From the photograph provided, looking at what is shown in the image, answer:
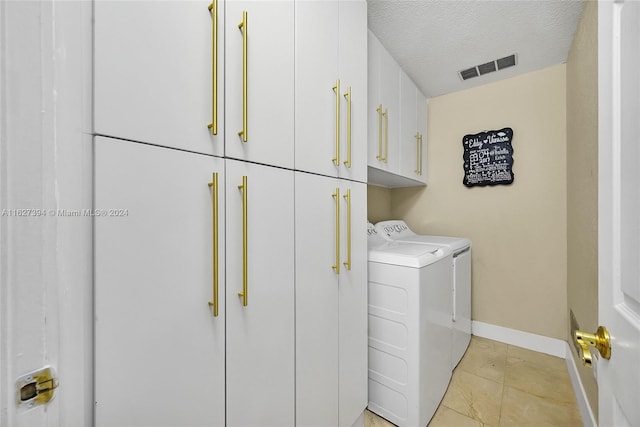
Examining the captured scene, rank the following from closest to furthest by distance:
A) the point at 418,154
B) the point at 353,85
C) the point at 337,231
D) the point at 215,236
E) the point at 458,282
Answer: the point at 215,236, the point at 337,231, the point at 353,85, the point at 458,282, the point at 418,154

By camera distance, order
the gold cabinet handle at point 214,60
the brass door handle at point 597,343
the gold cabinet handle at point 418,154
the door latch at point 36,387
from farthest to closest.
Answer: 1. the gold cabinet handle at point 418,154
2. the gold cabinet handle at point 214,60
3. the brass door handle at point 597,343
4. the door latch at point 36,387

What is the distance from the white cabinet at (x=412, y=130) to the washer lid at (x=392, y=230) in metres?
0.44

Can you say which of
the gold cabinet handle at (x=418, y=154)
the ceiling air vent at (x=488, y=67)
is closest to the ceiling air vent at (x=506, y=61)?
the ceiling air vent at (x=488, y=67)

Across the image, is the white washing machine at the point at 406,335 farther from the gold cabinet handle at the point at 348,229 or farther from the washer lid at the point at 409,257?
the gold cabinet handle at the point at 348,229

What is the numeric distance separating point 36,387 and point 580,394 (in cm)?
244

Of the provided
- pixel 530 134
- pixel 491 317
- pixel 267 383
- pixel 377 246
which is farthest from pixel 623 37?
pixel 491 317

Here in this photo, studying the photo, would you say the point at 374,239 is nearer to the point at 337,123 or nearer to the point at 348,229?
the point at 348,229

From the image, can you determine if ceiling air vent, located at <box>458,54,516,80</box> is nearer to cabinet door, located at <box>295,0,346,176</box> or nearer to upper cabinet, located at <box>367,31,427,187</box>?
upper cabinet, located at <box>367,31,427,187</box>

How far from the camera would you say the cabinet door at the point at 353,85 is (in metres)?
1.26

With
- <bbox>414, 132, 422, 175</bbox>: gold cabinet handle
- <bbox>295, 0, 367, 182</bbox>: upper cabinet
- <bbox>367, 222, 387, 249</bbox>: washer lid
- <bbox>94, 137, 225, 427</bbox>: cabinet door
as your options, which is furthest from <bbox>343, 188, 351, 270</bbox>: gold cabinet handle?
<bbox>414, 132, 422, 175</bbox>: gold cabinet handle

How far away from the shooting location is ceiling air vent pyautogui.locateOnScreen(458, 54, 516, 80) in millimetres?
2051

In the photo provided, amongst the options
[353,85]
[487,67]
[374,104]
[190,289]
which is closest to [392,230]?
[374,104]

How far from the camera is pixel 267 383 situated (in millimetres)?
923

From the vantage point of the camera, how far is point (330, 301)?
1.20 metres
